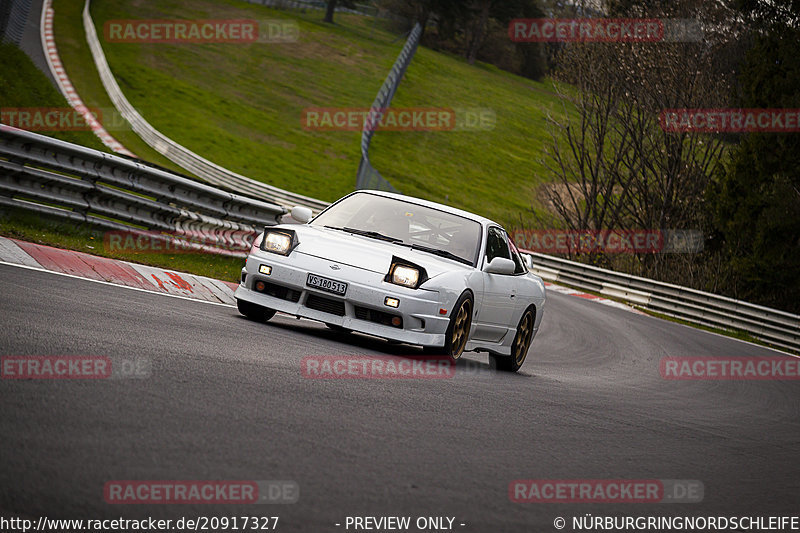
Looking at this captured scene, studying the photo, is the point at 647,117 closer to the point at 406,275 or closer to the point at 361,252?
the point at 361,252

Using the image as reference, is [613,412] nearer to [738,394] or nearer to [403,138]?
[738,394]

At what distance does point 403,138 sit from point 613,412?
49.9 m

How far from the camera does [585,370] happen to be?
1160 centimetres

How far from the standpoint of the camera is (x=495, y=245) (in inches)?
390

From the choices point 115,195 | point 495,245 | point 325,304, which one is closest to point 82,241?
point 115,195

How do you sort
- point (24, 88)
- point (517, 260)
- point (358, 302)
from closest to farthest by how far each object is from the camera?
point (358, 302), point (517, 260), point (24, 88)

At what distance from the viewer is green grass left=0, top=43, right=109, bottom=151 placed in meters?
20.7

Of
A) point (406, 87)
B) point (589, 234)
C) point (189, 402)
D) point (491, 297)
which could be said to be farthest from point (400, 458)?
point (406, 87)

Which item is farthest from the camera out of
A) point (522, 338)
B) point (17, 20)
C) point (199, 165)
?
point (17, 20)

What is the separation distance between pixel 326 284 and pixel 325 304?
17 centimetres

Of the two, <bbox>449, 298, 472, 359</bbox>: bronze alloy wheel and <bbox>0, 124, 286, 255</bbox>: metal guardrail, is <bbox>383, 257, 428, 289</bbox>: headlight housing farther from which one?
<bbox>0, 124, 286, 255</bbox>: metal guardrail

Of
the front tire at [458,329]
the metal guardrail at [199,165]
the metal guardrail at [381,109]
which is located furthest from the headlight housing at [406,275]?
the metal guardrail at [199,165]

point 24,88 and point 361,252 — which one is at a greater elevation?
point 361,252

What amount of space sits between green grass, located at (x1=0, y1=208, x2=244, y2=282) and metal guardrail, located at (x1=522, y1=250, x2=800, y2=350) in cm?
1319
